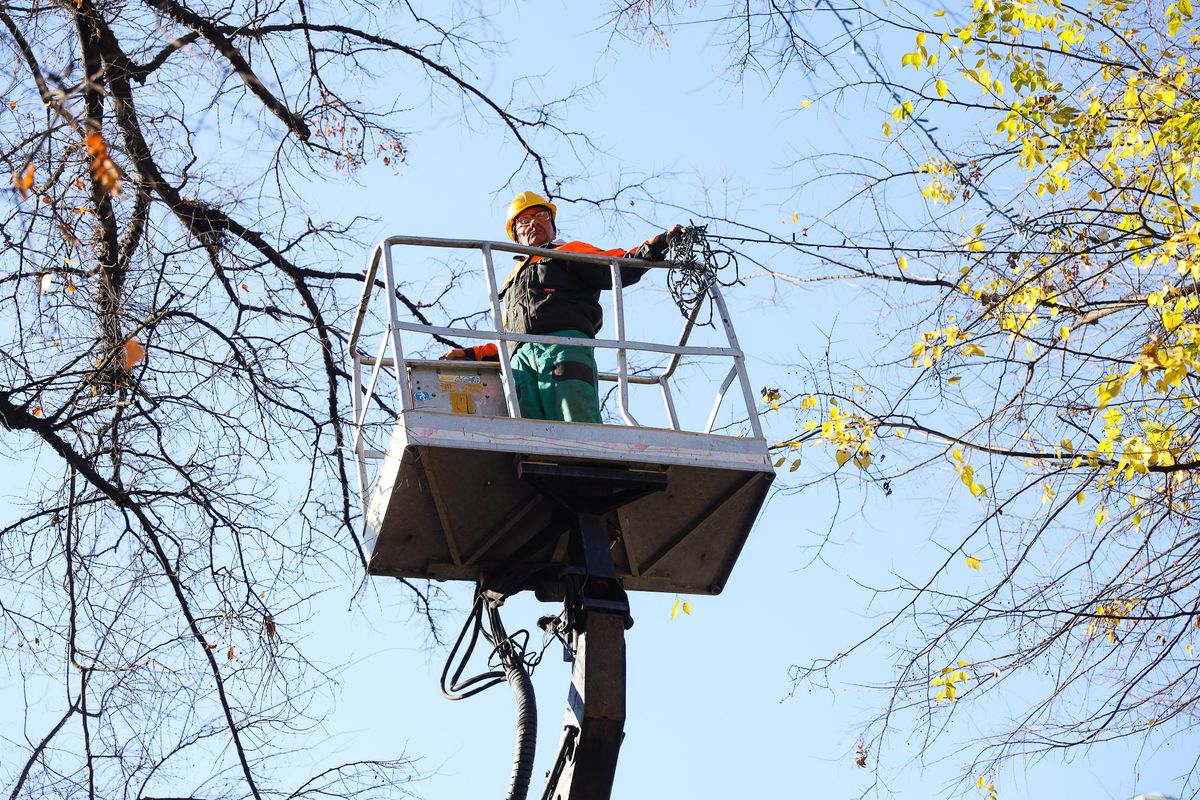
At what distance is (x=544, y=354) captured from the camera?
817cm

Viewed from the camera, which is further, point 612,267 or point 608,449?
point 612,267

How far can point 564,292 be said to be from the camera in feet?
27.2

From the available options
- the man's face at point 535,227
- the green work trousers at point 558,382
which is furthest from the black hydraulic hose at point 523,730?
the man's face at point 535,227

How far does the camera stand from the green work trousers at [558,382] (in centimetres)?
796

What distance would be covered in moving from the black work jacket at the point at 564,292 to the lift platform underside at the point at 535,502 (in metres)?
0.94

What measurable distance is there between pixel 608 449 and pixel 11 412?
3248mm

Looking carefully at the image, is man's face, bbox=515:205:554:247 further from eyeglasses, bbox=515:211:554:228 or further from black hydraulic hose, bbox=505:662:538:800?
black hydraulic hose, bbox=505:662:538:800

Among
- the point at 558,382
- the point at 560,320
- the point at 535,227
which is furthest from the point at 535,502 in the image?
the point at 535,227

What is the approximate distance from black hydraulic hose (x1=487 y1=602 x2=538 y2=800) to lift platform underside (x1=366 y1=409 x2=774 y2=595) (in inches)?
12.5

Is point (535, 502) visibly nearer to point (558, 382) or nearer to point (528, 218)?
point (558, 382)

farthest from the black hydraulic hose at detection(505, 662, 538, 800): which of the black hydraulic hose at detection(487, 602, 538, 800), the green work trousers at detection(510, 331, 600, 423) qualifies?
the green work trousers at detection(510, 331, 600, 423)

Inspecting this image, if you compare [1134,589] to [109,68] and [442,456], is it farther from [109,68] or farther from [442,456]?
[109,68]

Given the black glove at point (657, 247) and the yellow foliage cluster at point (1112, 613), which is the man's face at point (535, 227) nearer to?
the black glove at point (657, 247)

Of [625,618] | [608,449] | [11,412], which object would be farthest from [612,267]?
[11,412]
